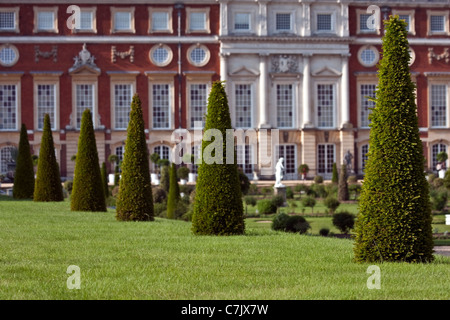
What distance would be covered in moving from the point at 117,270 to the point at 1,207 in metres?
11.7

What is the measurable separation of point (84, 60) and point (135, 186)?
27.3 metres

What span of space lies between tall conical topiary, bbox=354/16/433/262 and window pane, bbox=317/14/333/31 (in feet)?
114

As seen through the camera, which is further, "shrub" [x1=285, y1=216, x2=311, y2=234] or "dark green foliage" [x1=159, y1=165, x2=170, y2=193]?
"dark green foliage" [x1=159, y1=165, x2=170, y2=193]

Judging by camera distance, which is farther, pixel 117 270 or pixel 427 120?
pixel 427 120

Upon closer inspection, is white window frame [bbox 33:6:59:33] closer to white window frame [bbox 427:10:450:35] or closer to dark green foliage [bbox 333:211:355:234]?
white window frame [bbox 427:10:450:35]

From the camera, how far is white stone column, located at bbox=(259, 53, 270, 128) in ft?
144

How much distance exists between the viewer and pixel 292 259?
34.3 ft

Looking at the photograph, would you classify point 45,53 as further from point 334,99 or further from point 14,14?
point 334,99

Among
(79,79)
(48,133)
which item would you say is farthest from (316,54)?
(48,133)

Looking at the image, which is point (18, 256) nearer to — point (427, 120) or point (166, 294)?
point (166, 294)

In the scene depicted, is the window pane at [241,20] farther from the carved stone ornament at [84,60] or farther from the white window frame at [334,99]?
the carved stone ornament at [84,60]

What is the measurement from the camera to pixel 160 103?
1731 inches

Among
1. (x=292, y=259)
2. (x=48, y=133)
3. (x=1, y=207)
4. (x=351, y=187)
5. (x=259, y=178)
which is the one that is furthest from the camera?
(x=259, y=178)

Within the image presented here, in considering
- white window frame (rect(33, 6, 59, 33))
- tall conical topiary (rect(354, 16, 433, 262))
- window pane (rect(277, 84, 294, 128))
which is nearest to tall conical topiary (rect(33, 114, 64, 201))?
tall conical topiary (rect(354, 16, 433, 262))
